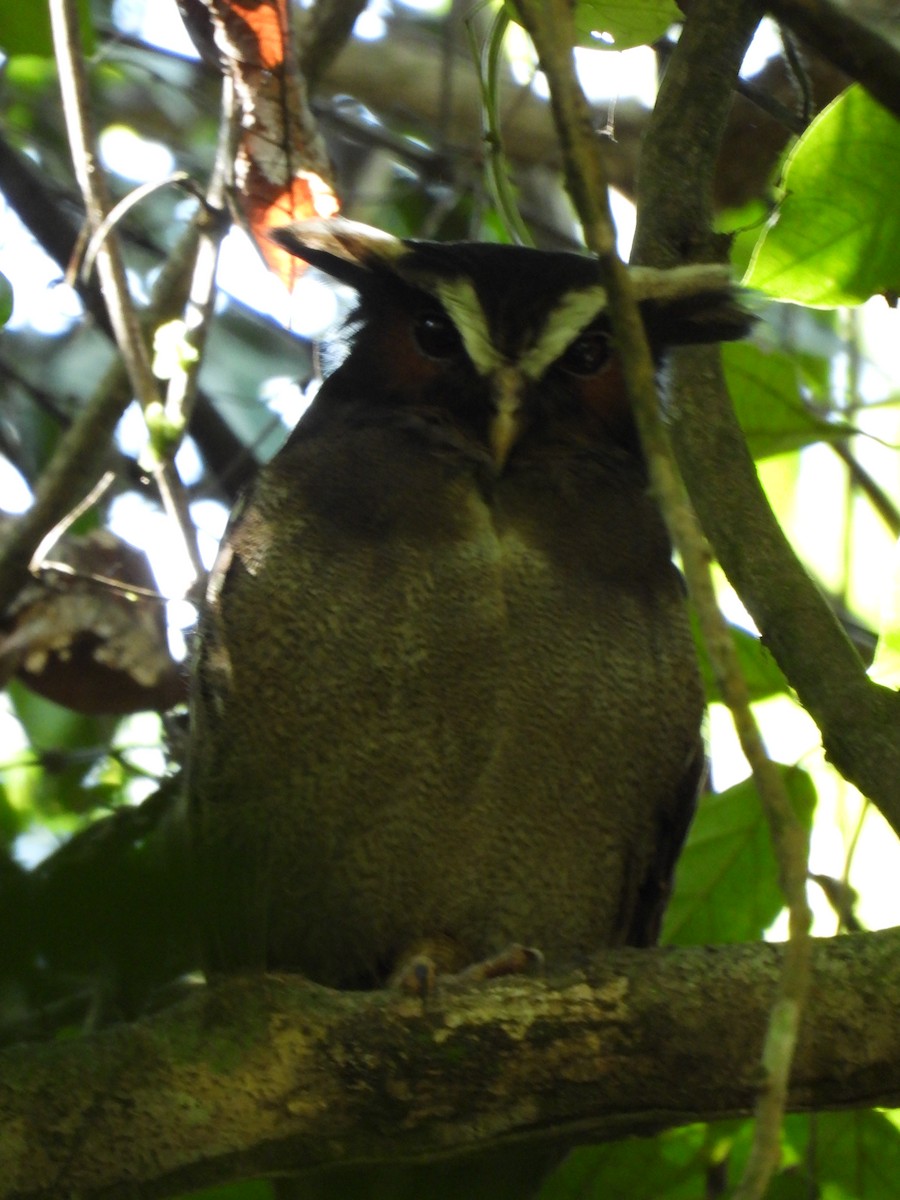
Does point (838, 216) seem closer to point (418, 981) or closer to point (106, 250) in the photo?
point (418, 981)

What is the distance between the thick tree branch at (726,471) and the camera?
231 centimetres

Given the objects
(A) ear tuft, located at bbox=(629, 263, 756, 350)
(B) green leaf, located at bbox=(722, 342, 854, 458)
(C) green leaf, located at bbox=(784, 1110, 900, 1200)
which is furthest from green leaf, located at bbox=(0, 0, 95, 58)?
(C) green leaf, located at bbox=(784, 1110, 900, 1200)

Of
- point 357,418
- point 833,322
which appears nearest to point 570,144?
point 357,418

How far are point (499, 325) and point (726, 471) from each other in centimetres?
54

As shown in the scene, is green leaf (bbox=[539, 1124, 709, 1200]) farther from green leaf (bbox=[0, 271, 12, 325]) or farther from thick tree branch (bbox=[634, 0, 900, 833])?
green leaf (bbox=[0, 271, 12, 325])

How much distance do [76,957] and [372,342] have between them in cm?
219

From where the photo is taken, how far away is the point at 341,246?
3.18 meters

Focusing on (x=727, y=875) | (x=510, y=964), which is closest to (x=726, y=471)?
(x=510, y=964)

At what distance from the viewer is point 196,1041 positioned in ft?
6.93

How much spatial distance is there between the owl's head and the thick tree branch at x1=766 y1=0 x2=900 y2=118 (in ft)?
3.41

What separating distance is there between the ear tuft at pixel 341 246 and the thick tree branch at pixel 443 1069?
157 cm

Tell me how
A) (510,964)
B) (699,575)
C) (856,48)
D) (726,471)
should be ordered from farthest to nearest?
(726,471), (510,964), (856,48), (699,575)

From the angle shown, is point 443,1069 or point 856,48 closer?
point 856,48

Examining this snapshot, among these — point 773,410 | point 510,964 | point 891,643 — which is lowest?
point 510,964
